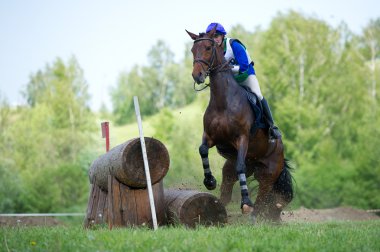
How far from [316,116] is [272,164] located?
1035 inches

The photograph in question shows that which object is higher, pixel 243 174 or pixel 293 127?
pixel 293 127

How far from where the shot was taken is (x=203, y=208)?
8.21 meters

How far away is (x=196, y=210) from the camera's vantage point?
8.16m

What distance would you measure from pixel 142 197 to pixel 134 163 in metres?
0.68

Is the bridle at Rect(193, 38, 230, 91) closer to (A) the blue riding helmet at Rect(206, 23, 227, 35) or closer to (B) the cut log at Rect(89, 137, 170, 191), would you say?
(A) the blue riding helmet at Rect(206, 23, 227, 35)

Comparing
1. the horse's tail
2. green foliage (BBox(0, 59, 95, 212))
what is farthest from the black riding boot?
green foliage (BBox(0, 59, 95, 212))

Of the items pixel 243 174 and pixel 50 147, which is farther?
pixel 50 147

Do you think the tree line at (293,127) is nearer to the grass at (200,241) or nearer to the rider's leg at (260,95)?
the rider's leg at (260,95)

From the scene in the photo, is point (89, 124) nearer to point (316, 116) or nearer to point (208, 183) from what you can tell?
point (316, 116)

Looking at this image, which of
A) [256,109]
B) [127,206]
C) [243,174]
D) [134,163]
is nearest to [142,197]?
[127,206]

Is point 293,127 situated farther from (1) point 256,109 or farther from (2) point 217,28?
(2) point 217,28

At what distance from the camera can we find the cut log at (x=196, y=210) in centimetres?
809

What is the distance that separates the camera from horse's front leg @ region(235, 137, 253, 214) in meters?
7.87

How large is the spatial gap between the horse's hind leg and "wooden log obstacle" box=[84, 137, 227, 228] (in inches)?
35.9
